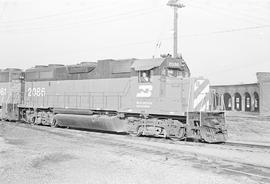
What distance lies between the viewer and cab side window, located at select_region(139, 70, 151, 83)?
13.5m

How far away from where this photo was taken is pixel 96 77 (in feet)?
52.1

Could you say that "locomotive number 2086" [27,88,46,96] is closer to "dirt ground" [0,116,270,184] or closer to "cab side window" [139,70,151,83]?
"cab side window" [139,70,151,83]

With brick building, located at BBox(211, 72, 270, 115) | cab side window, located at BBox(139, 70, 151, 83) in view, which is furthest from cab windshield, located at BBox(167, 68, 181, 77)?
brick building, located at BBox(211, 72, 270, 115)

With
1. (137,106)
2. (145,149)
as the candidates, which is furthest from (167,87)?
(145,149)

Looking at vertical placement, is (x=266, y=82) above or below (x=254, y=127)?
above

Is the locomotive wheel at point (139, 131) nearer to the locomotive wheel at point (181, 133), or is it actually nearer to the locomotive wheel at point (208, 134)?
the locomotive wheel at point (181, 133)

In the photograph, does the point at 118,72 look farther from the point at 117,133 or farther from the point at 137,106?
the point at 117,133

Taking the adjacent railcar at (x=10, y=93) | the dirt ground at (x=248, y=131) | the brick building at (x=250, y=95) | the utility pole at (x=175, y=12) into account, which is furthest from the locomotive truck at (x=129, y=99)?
the brick building at (x=250, y=95)

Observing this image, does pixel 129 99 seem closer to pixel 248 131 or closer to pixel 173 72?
pixel 173 72

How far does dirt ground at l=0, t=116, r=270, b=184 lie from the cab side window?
3313mm

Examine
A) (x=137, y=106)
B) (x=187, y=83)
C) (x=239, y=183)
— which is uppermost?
(x=187, y=83)

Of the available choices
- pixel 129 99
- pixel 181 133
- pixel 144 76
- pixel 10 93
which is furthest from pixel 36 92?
pixel 181 133

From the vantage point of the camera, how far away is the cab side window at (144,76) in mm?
13493

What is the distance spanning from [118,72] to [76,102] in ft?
11.1
